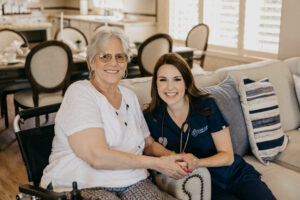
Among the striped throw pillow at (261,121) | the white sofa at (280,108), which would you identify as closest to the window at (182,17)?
the white sofa at (280,108)

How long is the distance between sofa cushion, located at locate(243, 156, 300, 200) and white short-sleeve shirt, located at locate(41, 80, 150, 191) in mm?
770

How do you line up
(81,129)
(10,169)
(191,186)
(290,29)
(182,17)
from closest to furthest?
(81,129) → (191,186) → (10,169) → (290,29) → (182,17)

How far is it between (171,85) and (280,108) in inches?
46.0

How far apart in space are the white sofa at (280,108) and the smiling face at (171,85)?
0.88ft

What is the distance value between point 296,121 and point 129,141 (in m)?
1.56

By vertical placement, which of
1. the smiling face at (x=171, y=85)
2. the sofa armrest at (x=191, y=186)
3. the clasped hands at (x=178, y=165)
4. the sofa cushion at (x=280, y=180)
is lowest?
the sofa cushion at (x=280, y=180)

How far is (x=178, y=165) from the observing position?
5.53 feet

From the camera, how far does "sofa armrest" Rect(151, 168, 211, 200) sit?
5.79 feet

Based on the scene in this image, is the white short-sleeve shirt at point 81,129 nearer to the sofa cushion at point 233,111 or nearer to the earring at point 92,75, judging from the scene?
the earring at point 92,75

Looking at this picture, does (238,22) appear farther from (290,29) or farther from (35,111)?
(35,111)

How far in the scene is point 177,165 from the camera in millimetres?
1683

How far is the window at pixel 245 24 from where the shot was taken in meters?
4.51

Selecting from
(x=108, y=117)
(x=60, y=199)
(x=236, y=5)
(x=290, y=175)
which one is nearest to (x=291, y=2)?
(x=236, y=5)

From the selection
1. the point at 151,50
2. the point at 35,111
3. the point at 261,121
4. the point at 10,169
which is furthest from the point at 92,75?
the point at 151,50
